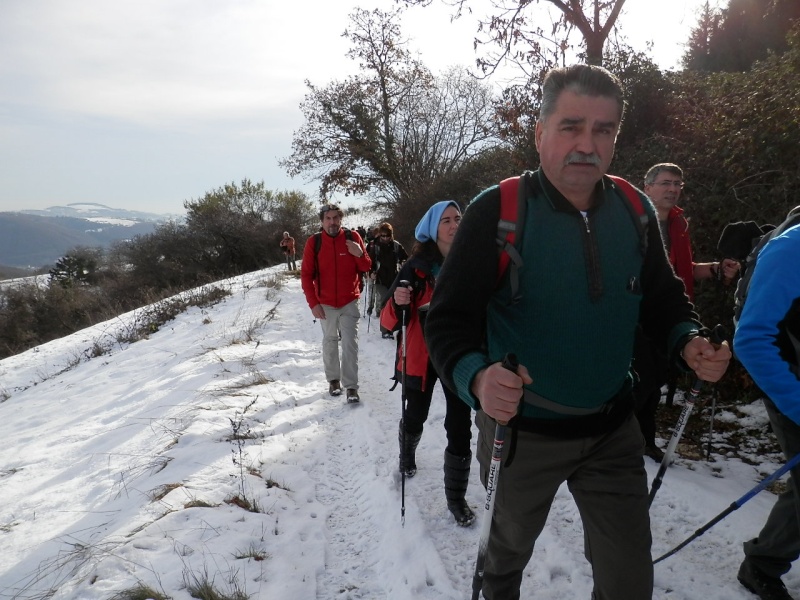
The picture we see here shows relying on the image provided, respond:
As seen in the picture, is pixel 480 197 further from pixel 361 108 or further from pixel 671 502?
pixel 361 108

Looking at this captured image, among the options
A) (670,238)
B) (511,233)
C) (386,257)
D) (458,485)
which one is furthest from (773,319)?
(386,257)

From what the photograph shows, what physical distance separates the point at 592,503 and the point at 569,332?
0.70m

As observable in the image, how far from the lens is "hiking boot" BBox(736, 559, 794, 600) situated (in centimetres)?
246

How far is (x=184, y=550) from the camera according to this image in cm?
292

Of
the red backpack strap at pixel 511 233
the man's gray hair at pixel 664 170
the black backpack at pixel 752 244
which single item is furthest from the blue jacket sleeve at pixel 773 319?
the man's gray hair at pixel 664 170

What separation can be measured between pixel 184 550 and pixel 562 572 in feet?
7.59

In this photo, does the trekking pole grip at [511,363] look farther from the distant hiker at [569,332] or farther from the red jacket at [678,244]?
the red jacket at [678,244]

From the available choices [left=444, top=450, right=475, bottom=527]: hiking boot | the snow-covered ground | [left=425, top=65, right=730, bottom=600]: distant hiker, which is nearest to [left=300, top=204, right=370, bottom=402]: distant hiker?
the snow-covered ground

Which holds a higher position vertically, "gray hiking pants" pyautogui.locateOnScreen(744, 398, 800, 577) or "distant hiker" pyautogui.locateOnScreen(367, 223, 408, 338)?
"distant hiker" pyautogui.locateOnScreen(367, 223, 408, 338)

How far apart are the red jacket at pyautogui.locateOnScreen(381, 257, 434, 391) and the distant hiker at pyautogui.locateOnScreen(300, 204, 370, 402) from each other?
7.52 ft

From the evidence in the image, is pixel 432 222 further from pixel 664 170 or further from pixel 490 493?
pixel 490 493

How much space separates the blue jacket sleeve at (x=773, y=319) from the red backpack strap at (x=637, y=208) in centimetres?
48

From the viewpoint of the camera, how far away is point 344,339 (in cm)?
619

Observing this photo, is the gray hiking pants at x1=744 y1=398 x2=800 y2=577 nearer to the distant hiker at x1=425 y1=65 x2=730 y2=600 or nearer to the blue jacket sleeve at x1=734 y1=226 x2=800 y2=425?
the blue jacket sleeve at x1=734 y1=226 x2=800 y2=425
